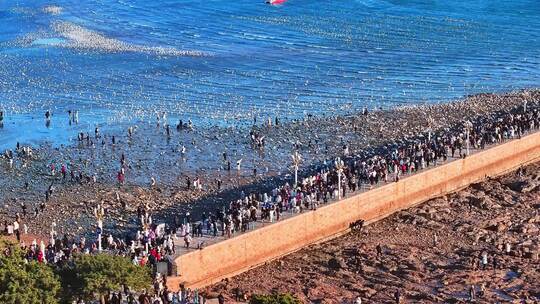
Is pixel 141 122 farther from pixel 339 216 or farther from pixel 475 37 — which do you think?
pixel 475 37

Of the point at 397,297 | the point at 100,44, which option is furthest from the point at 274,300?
the point at 100,44

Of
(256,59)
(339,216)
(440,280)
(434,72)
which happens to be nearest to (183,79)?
(256,59)

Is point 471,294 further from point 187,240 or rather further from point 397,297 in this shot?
point 187,240

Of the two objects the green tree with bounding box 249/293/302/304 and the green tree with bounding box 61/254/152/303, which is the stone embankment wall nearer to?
the green tree with bounding box 61/254/152/303

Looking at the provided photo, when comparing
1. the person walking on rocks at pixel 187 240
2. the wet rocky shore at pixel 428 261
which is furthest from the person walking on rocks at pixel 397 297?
the person walking on rocks at pixel 187 240

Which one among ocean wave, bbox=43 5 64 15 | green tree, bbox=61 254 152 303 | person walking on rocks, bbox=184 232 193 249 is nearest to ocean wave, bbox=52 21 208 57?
ocean wave, bbox=43 5 64 15

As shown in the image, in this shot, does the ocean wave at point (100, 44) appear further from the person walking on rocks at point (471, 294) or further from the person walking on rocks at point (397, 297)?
the person walking on rocks at point (471, 294)
